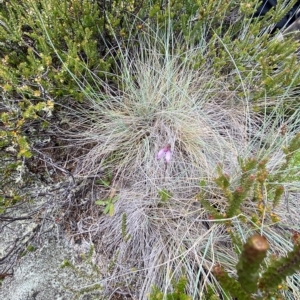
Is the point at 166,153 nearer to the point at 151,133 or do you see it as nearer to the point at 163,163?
the point at 163,163

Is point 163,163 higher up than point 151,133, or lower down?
lower down

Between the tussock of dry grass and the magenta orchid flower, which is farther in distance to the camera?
the magenta orchid flower

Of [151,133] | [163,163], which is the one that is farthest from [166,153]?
[151,133]

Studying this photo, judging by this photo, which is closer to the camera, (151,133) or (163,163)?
(163,163)

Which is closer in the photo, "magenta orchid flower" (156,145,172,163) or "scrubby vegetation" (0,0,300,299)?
"scrubby vegetation" (0,0,300,299)

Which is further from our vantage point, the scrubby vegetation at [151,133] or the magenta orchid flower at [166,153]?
the magenta orchid flower at [166,153]

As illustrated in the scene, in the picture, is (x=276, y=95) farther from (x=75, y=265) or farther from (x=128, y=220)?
(x=75, y=265)

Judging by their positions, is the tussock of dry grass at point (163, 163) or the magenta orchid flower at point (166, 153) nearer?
the tussock of dry grass at point (163, 163)

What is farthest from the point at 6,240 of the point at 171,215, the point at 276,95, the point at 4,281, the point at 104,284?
the point at 276,95
